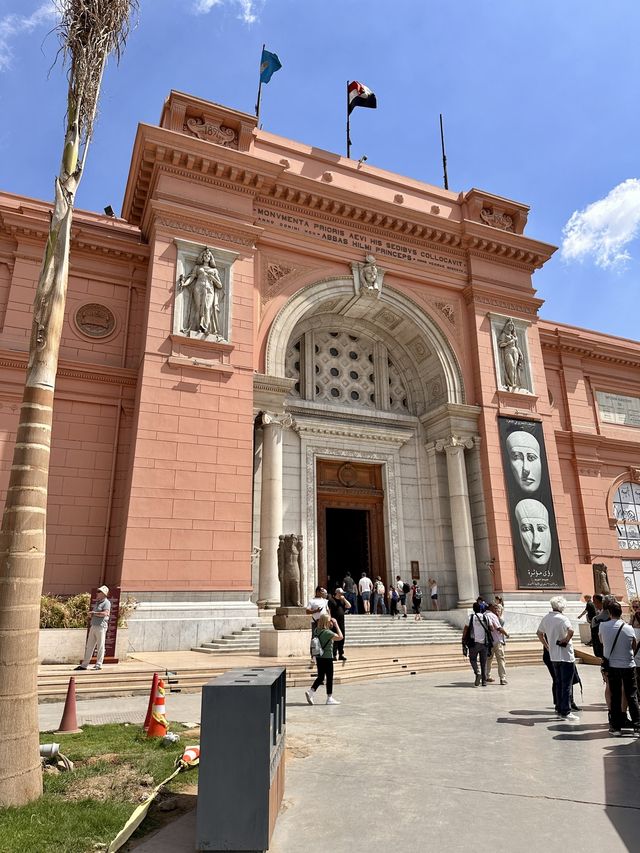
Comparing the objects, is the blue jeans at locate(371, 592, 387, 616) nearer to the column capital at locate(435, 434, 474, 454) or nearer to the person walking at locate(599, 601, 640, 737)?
the column capital at locate(435, 434, 474, 454)

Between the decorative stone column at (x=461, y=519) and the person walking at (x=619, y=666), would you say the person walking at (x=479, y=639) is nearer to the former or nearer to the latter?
the person walking at (x=619, y=666)

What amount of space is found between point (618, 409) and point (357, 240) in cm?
1409

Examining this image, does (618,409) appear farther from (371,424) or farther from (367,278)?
(367,278)

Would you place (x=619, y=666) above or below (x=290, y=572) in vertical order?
below

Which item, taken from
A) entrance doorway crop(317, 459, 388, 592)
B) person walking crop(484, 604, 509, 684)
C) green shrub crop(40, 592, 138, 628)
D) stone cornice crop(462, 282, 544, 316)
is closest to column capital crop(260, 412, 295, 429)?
entrance doorway crop(317, 459, 388, 592)

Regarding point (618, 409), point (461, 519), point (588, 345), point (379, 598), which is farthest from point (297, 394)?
point (618, 409)

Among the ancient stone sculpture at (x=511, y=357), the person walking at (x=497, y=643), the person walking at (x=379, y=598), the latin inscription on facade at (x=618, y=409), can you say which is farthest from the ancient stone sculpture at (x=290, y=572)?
the latin inscription on facade at (x=618, y=409)

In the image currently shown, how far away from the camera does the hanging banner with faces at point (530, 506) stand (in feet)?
59.2

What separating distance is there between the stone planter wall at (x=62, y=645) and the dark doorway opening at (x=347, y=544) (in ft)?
31.1

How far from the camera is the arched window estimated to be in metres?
22.0

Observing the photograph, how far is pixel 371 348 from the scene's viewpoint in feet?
70.7

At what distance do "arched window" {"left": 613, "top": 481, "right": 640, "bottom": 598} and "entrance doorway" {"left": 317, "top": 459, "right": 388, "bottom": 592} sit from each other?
10.0 m

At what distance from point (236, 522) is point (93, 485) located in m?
4.04

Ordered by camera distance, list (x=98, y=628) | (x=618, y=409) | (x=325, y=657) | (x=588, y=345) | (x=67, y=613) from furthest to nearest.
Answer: (x=618, y=409)
(x=588, y=345)
(x=67, y=613)
(x=98, y=628)
(x=325, y=657)
